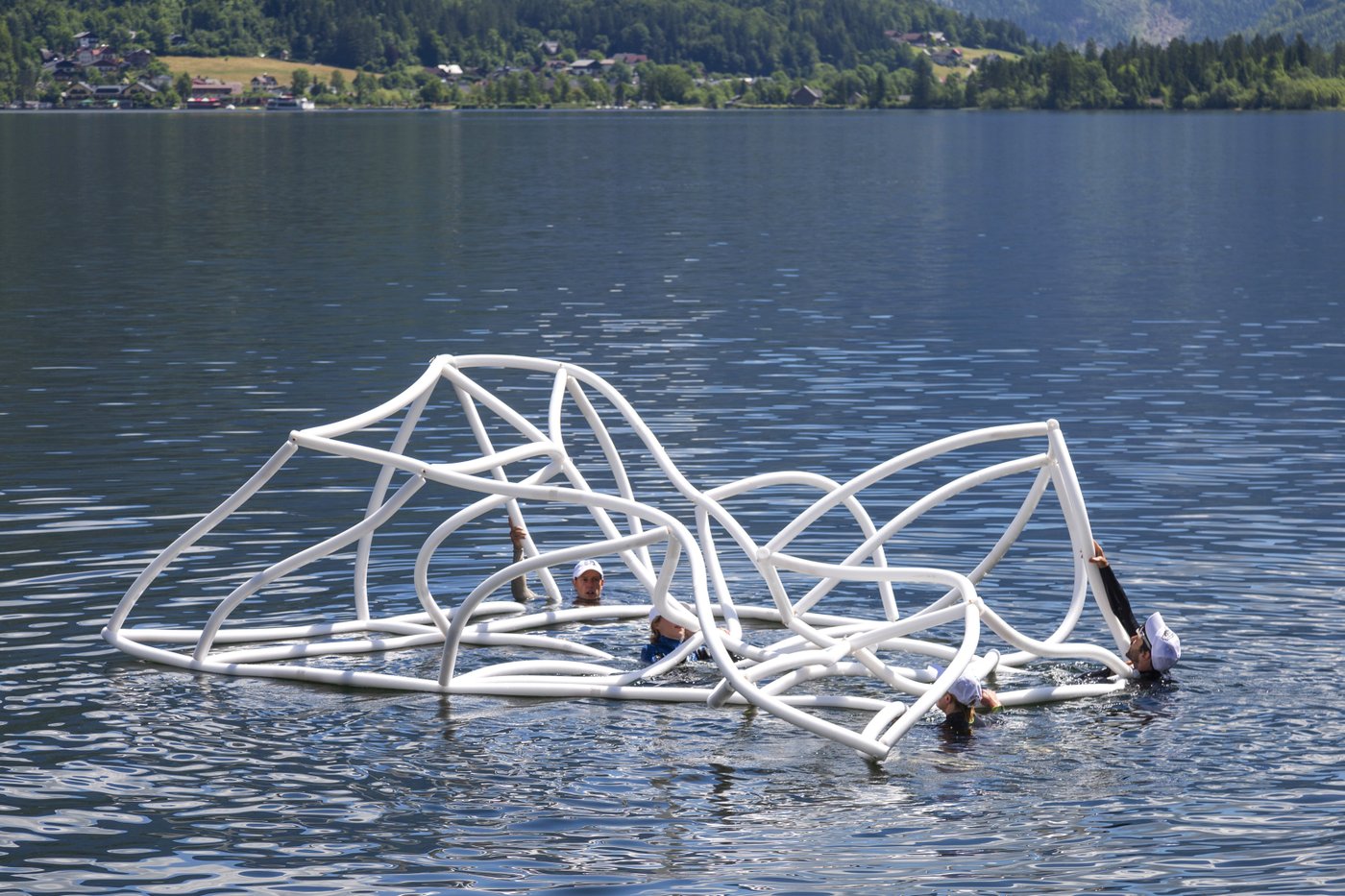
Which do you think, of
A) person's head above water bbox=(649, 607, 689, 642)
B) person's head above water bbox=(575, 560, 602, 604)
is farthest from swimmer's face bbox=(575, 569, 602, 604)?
person's head above water bbox=(649, 607, 689, 642)

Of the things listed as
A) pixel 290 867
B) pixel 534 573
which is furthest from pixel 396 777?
pixel 534 573

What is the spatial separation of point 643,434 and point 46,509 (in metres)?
8.72

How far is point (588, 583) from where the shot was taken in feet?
64.4

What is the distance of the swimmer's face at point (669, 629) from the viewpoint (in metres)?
16.8

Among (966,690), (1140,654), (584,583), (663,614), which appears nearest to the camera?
(966,690)

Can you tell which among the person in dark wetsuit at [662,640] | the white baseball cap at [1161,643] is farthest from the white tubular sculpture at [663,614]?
the white baseball cap at [1161,643]

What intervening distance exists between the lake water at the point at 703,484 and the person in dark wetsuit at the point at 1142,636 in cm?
33

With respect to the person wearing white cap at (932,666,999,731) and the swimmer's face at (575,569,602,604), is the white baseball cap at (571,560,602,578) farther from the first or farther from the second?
the person wearing white cap at (932,666,999,731)

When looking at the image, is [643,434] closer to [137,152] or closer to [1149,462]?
[1149,462]

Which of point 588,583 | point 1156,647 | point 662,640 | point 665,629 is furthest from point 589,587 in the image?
point 1156,647

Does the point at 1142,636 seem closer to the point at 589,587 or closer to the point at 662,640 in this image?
the point at 662,640

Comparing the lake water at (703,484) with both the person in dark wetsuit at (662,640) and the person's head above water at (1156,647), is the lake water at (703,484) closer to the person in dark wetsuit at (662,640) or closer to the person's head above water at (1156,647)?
the person's head above water at (1156,647)

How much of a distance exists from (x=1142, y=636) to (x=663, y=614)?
3884 mm

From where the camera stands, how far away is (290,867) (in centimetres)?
1256
